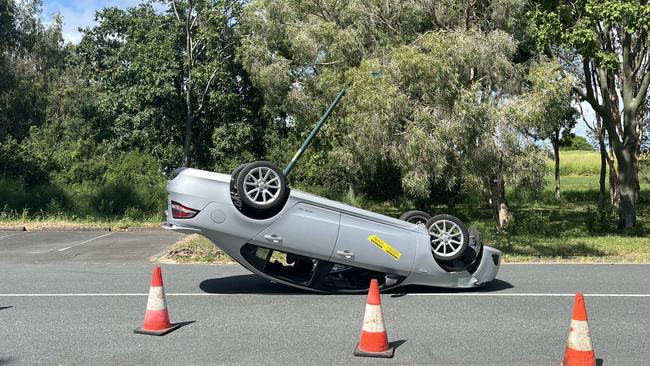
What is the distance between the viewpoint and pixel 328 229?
25.1 feet

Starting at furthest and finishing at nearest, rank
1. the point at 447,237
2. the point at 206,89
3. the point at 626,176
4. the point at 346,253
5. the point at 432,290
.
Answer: the point at 206,89
the point at 626,176
the point at 432,290
the point at 447,237
the point at 346,253

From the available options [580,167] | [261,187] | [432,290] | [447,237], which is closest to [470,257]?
[447,237]

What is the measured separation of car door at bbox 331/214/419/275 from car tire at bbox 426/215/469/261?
42 cm

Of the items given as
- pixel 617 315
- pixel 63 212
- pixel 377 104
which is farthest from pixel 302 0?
pixel 617 315

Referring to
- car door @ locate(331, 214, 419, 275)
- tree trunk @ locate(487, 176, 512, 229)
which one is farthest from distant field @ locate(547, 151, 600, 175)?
car door @ locate(331, 214, 419, 275)

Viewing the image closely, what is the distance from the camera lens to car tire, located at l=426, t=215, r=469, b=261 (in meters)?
8.20

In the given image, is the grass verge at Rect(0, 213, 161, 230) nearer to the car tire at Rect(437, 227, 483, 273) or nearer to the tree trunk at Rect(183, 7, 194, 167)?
the tree trunk at Rect(183, 7, 194, 167)

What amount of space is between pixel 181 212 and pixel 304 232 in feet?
5.19

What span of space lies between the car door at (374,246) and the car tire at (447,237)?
42 centimetres

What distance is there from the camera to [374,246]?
7797 mm

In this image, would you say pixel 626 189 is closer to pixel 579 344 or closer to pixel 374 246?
pixel 374 246

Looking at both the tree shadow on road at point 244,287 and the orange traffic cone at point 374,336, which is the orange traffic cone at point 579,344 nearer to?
the orange traffic cone at point 374,336

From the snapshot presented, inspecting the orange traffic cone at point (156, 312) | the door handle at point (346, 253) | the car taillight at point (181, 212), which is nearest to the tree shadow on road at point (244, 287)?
the door handle at point (346, 253)

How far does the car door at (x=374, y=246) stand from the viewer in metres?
7.72
